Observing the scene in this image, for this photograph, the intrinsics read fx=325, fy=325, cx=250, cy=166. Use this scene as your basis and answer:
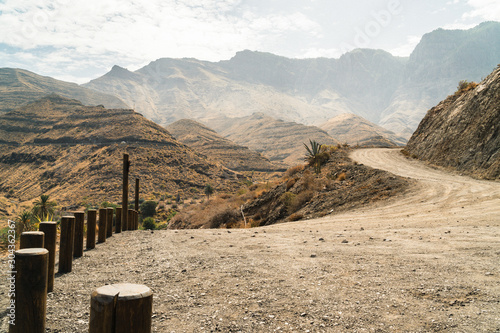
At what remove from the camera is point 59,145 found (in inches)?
3531

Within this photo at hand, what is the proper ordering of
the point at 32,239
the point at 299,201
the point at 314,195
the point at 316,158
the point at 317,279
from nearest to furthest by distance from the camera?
the point at 32,239, the point at 317,279, the point at 299,201, the point at 314,195, the point at 316,158

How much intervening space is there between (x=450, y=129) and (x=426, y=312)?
80.0 ft

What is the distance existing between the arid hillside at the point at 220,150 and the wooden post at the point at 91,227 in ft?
319

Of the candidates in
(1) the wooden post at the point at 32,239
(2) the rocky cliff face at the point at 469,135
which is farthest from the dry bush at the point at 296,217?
(1) the wooden post at the point at 32,239

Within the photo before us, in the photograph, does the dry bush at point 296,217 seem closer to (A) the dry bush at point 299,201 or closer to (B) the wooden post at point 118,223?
(A) the dry bush at point 299,201

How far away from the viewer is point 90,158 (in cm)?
8069

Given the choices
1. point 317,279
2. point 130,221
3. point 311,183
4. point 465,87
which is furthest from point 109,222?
point 465,87

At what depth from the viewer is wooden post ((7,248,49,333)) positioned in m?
3.03

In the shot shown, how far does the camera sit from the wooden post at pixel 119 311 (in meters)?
2.19

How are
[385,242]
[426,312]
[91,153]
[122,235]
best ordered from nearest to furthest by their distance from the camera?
1. [426,312]
2. [385,242]
3. [122,235]
4. [91,153]

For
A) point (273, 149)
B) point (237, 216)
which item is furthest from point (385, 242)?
point (273, 149)

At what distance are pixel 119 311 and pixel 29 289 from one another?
4.95ft

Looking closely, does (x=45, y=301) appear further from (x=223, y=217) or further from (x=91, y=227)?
(x=223, y=217)

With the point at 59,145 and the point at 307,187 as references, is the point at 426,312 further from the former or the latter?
the point at 59,145
